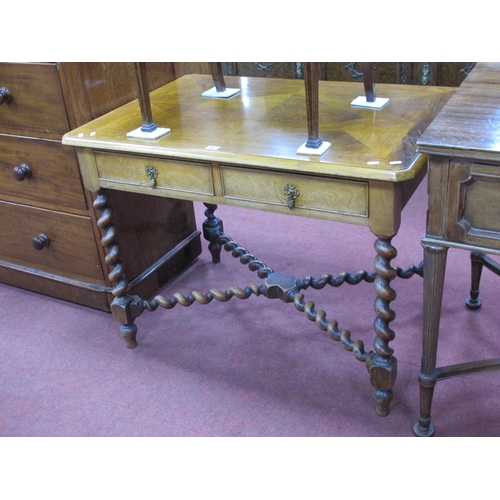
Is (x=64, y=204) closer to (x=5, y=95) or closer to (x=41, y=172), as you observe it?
(x=41, y=172)

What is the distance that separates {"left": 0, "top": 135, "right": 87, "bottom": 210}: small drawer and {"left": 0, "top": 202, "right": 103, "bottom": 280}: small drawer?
0.21 ft

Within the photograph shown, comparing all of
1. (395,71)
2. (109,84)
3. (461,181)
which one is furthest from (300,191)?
(395,71)

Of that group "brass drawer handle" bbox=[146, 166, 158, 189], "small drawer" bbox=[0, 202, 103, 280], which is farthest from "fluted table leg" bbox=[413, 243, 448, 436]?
"small drawer" bbox=[0, 202, 103, 280]

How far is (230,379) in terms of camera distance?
89.7 inches

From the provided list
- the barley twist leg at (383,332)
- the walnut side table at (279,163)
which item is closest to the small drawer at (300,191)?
the walnut side table at (279,163)

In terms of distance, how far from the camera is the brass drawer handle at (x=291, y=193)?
181 centimetres

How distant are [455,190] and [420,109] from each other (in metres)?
0.58

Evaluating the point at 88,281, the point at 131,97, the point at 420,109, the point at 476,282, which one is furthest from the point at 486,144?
the point at 88,281

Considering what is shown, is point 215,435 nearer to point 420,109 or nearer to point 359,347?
point 359,347

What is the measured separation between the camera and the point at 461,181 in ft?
4.97

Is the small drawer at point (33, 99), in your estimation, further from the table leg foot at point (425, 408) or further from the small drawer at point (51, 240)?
the table leg foot at point (425, 408)

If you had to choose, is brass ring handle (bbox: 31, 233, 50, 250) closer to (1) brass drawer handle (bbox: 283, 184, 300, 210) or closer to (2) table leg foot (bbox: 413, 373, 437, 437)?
(1) brass drawer handle (bbox: 283, 184, 300, 210)

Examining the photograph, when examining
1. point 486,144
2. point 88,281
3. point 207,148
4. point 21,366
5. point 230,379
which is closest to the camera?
point 486,144

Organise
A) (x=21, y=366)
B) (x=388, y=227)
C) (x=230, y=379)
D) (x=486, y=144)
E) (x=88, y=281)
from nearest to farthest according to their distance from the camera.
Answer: (x=486, y=144) → (x=388, y=227) → (x=230, y=379) → (x=21, y=366) → (x=88, y=281)
